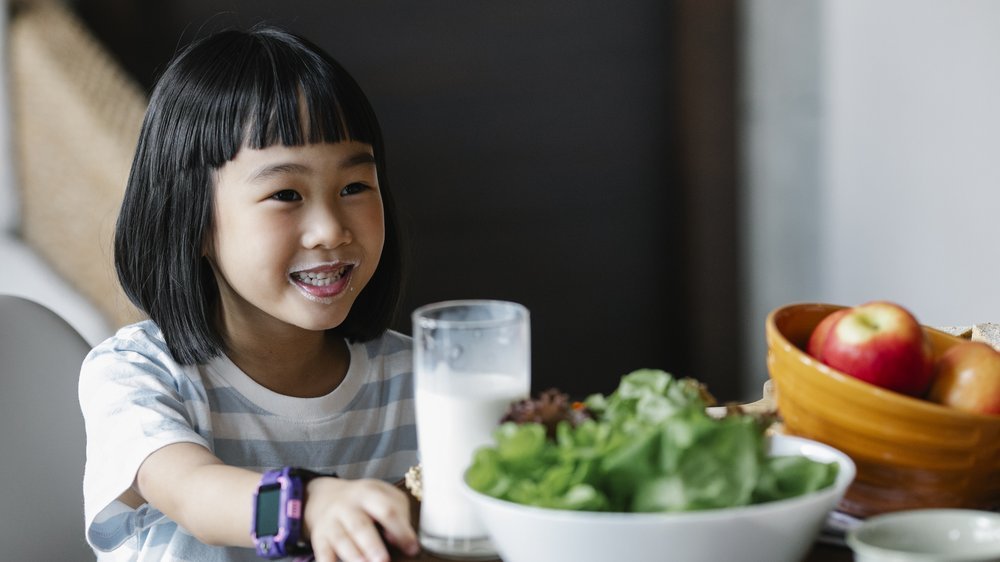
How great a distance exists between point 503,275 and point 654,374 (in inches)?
87.4

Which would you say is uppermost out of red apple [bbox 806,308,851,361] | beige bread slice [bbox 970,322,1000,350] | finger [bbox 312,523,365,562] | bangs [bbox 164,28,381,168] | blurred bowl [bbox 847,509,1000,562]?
bangs [bbox 164,28,381,168]

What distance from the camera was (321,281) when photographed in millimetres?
1242

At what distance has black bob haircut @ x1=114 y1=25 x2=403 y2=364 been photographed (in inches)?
47.8

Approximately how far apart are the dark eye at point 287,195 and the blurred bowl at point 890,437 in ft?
1.91

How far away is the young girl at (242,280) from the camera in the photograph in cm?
116

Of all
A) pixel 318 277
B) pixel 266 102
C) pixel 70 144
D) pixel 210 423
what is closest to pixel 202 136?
pixel 266 102

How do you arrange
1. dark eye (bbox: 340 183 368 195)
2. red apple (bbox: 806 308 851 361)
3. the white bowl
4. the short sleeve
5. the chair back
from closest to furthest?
1. the white bowl
2. red apple (bbox: 806 308 851 361)
3. the short sleeve
4. the chair back
5. dark eye (bbox: 340 183 368 195)

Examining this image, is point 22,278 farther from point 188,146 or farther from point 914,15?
point 914,15

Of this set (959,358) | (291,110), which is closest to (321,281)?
(291,110)

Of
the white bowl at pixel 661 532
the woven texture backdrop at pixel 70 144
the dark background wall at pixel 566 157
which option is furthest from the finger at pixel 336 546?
the dark background wall at pixel 566 157

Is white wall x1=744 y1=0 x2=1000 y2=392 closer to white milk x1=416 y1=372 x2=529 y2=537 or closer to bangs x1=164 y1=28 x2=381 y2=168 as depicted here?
bangs x1=164 y1=28 x2=381 y2=168

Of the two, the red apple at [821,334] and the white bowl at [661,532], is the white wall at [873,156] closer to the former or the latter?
the red apple at [821,334]

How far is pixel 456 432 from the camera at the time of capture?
2.57 ft

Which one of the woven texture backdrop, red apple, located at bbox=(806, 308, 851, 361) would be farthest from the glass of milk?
the woven texture backdrop
